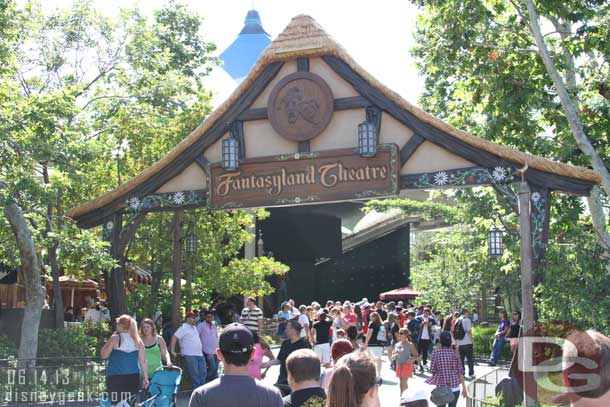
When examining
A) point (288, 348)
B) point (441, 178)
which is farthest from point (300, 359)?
point (441, 178)

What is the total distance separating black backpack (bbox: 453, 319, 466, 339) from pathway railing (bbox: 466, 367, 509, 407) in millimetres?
5211

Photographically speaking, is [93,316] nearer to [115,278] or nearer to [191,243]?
[191,243]

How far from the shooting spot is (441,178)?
52.3 feet

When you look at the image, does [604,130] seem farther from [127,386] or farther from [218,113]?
[127,386]

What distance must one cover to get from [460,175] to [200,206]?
5.33 metres

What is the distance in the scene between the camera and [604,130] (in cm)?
1636

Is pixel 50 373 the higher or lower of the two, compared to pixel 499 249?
lower

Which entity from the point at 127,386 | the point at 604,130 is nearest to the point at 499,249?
the point at 604,130

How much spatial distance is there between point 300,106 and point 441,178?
302cm

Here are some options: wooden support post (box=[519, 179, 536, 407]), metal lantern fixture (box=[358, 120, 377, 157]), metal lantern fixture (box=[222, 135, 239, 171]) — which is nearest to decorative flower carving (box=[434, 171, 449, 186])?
metal lantern fixture (box=[358, 120, 377, 157])

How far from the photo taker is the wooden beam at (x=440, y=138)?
15.0 m

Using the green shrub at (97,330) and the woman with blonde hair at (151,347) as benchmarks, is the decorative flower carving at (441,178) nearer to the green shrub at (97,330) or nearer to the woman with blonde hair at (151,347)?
the woman with blonde hair at (151,347)

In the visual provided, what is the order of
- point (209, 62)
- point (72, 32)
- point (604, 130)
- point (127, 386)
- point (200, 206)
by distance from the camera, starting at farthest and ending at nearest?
1. point (209, 62)
2. point (72, 32)
3. point (200, 206)
4. point (604, 130)
5. point (127, 386)

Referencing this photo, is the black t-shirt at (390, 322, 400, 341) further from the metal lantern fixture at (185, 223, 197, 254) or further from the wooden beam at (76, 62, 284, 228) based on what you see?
the wooden beam at (76, 62, 284, 228)
